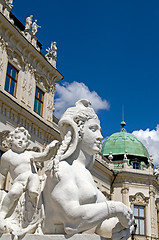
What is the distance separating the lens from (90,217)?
8.68 ft

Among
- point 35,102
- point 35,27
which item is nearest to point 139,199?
point 35,102

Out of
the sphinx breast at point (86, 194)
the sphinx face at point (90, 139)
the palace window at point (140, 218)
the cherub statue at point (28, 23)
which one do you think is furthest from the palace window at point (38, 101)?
the sphinx breast at point (86, 194)

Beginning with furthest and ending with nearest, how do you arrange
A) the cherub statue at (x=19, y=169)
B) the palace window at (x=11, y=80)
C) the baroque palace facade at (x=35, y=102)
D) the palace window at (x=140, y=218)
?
the palace window at (x=140, y=218) → the palace window at (x=11, y=80) → the baroque palace facade at (x=35, y=102) → the cherub statue at (x=19, y=169)

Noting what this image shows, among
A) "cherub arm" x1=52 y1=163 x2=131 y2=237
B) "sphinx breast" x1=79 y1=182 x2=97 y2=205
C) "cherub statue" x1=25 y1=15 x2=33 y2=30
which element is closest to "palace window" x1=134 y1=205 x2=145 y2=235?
"cherub statue" x1=25 y1=15 x2=33 y2=30

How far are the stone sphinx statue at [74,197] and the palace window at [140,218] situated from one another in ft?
80.3

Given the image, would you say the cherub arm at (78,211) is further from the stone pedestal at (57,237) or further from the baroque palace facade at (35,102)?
the baroque palace facade at (35,102)

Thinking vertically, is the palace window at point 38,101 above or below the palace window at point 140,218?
above

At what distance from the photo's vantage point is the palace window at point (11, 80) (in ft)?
52.2

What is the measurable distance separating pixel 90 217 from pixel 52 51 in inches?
715

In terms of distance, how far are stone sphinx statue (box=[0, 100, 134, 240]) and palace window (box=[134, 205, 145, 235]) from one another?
2449cm

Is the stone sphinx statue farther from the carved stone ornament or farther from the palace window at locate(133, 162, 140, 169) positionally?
the palace window at locate(133, 162, 140, 169)

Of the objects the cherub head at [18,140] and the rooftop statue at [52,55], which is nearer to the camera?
the cherub head at [18,140]

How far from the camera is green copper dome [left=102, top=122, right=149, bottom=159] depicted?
30438mm

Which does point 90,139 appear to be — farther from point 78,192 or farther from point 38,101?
point 38,101
